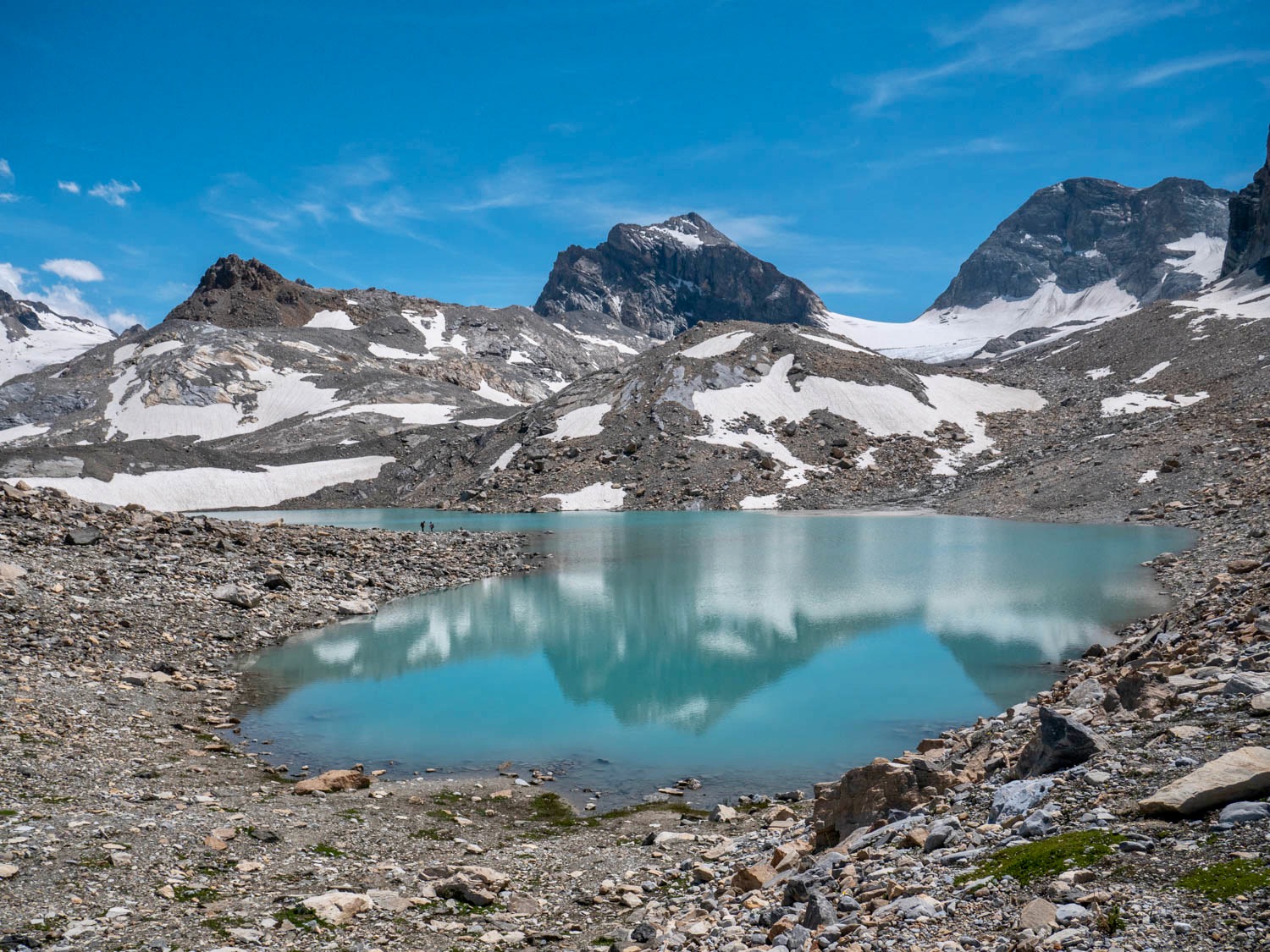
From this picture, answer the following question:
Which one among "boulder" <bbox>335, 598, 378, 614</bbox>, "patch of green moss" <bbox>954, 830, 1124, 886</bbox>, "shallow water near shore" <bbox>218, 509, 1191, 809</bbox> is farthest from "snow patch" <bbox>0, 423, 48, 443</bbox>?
"patch of green moss" <bbox>954, 830, 1124, 886</bbox>

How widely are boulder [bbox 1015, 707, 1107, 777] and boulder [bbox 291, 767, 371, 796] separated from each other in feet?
33.9

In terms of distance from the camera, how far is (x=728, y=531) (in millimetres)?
55875

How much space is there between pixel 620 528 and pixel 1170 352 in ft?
244

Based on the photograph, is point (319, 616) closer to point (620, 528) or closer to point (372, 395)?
point (620, 528)

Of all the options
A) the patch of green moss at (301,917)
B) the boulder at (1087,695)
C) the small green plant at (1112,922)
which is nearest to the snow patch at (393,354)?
the boulder at (1087,695)

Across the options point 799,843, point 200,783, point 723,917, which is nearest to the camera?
point 723,917

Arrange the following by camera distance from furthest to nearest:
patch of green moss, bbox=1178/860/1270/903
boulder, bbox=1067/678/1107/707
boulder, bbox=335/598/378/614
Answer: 1. boulder, bbox=335/598/378/614
2. boulder, bbox=1067/678/1107/707
3. patch of green moss, bbox=1178/860/1270/903

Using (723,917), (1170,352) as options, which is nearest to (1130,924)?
(723,917)

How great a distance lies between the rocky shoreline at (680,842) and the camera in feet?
20.3

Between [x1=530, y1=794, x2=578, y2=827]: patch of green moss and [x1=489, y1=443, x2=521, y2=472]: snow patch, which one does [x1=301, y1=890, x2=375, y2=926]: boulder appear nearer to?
[x1=530, y1=794, x2=578, y2=827]: patch of green moss

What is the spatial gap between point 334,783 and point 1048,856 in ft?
36.7

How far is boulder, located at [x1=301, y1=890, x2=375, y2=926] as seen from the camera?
851 cm

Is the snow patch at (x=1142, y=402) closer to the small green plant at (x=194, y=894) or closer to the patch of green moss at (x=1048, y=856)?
the patch of green moss at (x=1048, y=856)

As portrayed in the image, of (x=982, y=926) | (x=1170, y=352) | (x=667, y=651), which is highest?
(x=1170, y=352)
